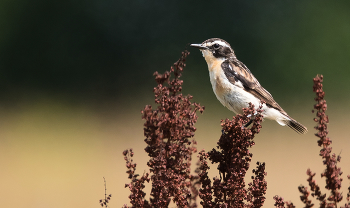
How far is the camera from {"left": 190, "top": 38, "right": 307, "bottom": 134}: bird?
16.7 ft

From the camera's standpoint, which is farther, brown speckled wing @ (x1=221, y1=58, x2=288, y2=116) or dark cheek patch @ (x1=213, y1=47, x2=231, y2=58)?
dark cheek patch @ (x1=213, y1=47, x2=231, y2=58)

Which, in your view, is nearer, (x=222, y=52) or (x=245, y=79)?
(x=245, y=79)

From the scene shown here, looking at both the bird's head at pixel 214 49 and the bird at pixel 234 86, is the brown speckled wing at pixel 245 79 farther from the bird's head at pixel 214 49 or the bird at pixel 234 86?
the bird's head at pixel 214 49

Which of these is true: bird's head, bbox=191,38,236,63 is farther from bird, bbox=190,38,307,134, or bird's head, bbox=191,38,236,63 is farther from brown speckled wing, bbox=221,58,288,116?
brown speckled wing, bbox=221,58,288,116

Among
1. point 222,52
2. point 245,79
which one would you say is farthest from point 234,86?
point 222,52

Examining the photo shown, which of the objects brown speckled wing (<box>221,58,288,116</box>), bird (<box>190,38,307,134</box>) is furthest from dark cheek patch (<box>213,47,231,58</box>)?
brown speckled wing (<box>221,58,288,116</box>)

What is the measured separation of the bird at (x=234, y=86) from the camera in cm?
510

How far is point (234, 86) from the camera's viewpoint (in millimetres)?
5148

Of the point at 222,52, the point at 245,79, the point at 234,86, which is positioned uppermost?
the point at 222,52

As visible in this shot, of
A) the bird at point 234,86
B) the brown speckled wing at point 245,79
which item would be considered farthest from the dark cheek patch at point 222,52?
the brown speckled wing at point 245,79

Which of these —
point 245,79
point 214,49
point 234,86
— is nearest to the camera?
point 234,86

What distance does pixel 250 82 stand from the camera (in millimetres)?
5293

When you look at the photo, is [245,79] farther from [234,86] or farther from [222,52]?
[222,52]

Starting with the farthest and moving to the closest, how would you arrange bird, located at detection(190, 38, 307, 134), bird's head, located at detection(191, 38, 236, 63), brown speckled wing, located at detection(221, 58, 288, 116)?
bird's head, located at detection(191, 38, 236, 63), brown speckled wing, located at detection(221, 58, 288, 116), bird, located at detection(190, 38, 307, 134)
